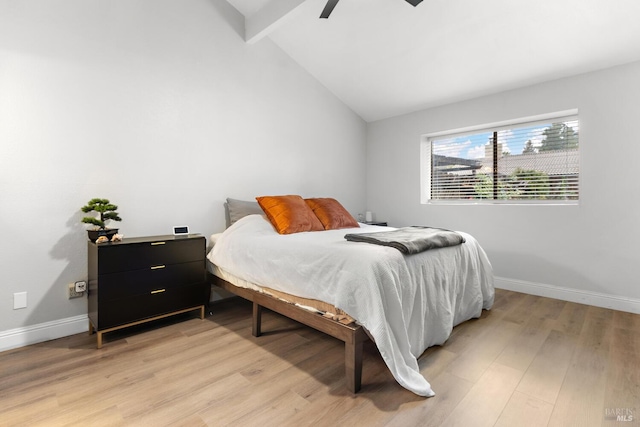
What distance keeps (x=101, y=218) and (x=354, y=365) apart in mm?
2081

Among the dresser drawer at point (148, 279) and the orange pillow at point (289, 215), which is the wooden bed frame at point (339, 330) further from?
the orange pillow at point (289, 215)

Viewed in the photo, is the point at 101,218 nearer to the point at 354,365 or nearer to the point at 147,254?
the point at 147,254

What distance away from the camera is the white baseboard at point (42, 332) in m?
2.12

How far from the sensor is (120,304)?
2211 millimetres

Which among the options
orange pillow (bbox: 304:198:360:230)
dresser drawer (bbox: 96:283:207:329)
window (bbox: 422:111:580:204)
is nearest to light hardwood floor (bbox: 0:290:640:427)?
dresser drawer (bbox: 96:283:207:329)

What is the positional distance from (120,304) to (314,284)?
4.71 feet

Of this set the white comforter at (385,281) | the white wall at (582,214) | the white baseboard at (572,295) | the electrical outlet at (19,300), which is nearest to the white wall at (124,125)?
the electrical outlet at (19,300)

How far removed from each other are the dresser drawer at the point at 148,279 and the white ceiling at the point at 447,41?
2464 mm

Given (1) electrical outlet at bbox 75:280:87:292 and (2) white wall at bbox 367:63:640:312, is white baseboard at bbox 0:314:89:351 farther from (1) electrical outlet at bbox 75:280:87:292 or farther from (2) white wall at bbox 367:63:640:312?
(2) white wall at bbox 367:63:640:312

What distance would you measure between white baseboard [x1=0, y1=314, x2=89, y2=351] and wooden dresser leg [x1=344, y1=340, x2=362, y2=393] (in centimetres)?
211

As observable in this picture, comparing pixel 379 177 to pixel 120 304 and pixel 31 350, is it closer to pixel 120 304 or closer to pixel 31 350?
pixel 120 304

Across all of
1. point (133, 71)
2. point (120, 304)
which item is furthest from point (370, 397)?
point (133, 71)

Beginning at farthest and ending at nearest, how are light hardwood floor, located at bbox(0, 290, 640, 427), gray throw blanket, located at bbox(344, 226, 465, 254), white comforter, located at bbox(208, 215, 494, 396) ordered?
gray throw blanket, located at bbox(344, 226, 465, 254), white comforter, located at bbox(208, 215, 494, 396), light hardwood floor, located at bbox(0, 290, 640, 427)

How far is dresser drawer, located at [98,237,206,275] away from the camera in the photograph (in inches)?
84.8
